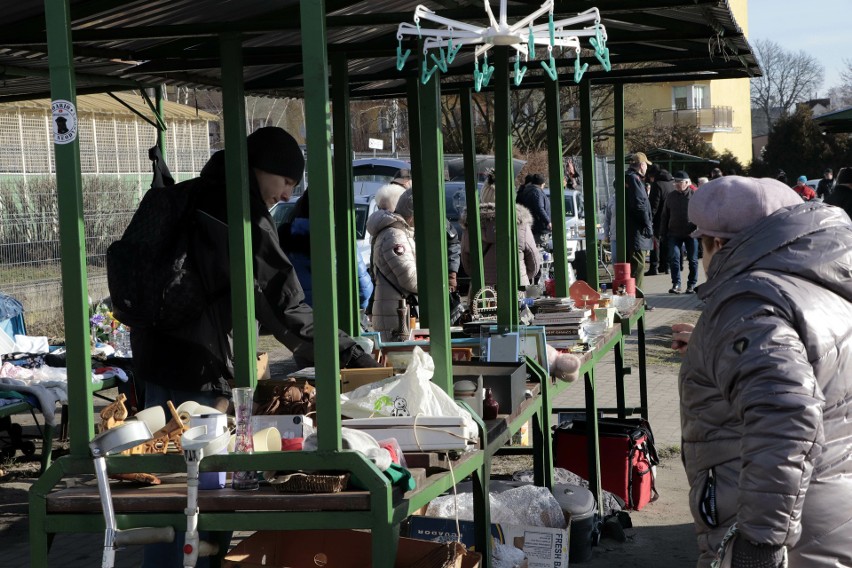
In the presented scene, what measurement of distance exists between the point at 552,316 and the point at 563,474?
899 mm

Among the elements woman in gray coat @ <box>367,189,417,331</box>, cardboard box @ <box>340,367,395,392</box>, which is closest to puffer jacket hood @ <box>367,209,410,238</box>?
woman in gray coat @ <box>367,189,417,331</box>

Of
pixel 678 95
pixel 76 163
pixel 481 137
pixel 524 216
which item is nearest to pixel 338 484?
pixel 76 163

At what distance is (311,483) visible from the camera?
322cm

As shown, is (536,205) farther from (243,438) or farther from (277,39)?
(243,438)

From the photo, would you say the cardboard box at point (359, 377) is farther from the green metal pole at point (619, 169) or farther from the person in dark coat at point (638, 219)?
the person in dark coat at point (638, 219)

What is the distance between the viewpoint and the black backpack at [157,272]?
13.1 feet

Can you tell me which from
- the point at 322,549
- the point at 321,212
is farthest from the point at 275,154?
the point at 322,549

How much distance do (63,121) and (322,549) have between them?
1702 millimetres

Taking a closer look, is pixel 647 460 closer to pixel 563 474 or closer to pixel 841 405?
pixel 563 474

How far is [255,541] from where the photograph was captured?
3.93m

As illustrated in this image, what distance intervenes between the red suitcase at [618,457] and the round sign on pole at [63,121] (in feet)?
13.4

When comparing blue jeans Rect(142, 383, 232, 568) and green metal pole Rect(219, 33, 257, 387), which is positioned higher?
green metal pole Rect(219, 33, 257, 387)

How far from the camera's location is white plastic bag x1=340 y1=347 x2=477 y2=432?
384cm

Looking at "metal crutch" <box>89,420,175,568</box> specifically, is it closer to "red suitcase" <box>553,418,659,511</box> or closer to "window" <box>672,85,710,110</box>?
"red suitcase" <box>553,418,659,511</box>
